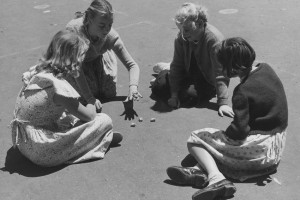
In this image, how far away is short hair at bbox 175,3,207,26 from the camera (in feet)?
14.5

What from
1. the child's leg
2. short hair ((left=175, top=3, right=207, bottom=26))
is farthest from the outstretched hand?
the child's leg

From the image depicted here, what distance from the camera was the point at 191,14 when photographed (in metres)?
4.43

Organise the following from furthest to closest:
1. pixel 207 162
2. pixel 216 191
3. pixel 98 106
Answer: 1. pixel 98 106
2. pixel 207 162
3. pixel 216 191

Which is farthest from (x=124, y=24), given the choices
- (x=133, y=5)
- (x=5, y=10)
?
(x=5, y=10)

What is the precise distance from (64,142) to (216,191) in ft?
4.09

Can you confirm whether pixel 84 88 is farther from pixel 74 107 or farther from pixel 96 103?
pixel 74 107

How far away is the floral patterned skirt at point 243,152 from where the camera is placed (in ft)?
11.3

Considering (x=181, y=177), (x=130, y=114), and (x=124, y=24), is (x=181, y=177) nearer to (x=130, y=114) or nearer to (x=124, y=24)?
(x=130, y=114)

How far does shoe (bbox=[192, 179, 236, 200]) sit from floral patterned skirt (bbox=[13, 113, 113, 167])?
39.5 inches

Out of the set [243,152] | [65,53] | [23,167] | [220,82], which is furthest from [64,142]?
[220,82]

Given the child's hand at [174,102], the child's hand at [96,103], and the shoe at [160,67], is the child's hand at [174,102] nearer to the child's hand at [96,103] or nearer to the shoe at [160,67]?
the shoe at [160,67]

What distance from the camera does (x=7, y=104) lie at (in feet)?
17.0

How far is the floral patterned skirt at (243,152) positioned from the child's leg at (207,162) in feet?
0.11

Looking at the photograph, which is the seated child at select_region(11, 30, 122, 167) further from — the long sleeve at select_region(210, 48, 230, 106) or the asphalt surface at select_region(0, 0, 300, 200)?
the long sleeve at select_region(210, 48, 230, 106)
